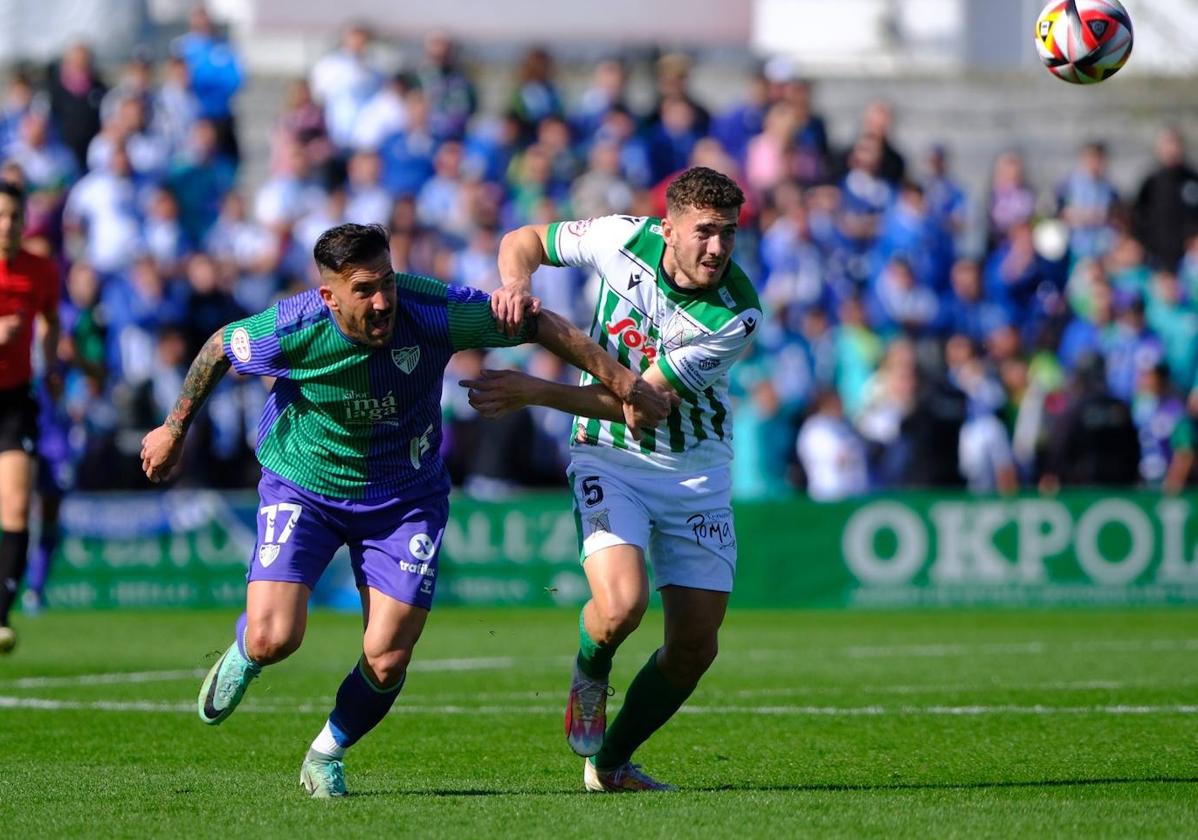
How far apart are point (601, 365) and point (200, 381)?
1.52m

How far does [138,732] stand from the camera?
985 centimetres

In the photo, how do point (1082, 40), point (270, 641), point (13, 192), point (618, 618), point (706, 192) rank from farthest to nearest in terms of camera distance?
1. point (13, 192)
2. point (1082, 40)
3. point (706, 192)
4. point (618, 618)
5. point (270, 641)

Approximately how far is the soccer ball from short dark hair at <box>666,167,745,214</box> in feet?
8.56

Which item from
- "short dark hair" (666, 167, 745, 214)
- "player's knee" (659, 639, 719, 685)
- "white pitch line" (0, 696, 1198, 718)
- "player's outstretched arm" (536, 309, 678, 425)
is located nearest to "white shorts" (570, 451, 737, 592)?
"player's knee" (659, 639, 719, 685)

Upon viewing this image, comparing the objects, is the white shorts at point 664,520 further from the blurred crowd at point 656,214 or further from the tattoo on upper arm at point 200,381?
the blurred crowd at point 656,214

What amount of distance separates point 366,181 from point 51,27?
8985 millimetres

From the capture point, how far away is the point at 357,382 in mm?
7660

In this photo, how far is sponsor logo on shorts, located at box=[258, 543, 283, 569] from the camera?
771 cm

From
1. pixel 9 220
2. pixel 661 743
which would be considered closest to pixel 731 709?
pixel 661 743

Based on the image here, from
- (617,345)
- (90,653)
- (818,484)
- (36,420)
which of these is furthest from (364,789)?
(818,484)

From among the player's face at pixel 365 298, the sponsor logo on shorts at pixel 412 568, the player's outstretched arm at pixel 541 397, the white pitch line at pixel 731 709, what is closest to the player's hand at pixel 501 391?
the player's outstretched arm at pixel 541 397

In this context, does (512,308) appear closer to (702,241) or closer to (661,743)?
(702,241)

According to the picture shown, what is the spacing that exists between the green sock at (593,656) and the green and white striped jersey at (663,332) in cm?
74

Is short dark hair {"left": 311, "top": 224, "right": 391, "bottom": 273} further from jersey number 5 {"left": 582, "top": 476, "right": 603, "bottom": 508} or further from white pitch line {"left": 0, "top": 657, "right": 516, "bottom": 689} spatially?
white pitch line {"left": 0, "top": 657, "right": 516, "bottom": 689}
